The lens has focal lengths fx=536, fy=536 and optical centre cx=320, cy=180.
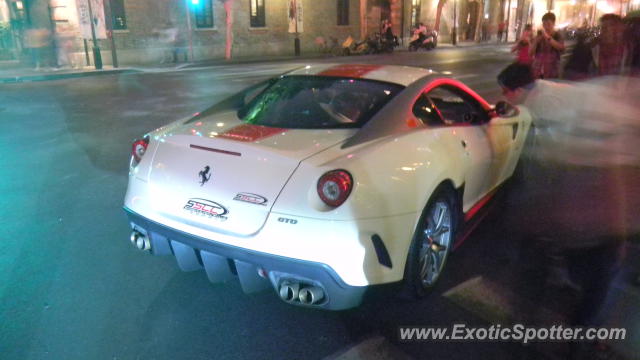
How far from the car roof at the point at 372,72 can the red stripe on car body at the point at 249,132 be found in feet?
3.00

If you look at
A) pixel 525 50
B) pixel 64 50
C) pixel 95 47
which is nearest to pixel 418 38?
pixel 95 47

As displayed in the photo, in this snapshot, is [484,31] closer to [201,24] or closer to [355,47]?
[355,47]

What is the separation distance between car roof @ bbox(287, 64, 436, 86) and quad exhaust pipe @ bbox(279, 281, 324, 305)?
66.6 inches

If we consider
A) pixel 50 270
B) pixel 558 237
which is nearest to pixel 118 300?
pixel 50 270

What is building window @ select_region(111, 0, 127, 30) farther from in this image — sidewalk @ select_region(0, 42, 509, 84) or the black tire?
the black tire

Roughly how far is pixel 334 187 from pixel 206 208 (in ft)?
2.47

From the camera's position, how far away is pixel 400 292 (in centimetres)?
311

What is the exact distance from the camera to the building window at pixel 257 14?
2992 cm

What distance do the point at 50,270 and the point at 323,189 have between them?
2.26m

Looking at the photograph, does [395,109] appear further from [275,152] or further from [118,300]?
[118,300]

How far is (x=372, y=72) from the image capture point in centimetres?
408

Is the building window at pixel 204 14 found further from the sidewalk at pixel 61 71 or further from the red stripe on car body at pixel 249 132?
the red stripe on car body at pixel 249 132

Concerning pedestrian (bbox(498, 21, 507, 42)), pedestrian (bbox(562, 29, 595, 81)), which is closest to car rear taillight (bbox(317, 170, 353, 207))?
pedestrian (bbox(562, 29, 595, 81))

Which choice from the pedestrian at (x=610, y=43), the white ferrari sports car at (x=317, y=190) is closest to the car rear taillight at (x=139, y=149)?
the white ferrari sports car at (x=317, y=190)
